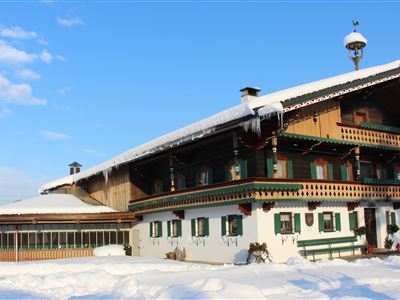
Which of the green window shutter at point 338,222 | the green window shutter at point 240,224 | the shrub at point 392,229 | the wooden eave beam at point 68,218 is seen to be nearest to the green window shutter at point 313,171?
the green window shutter at point 338,222

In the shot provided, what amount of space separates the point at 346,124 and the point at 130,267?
41.6 feet

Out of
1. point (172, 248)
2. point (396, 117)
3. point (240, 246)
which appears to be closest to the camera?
point (240, 246)

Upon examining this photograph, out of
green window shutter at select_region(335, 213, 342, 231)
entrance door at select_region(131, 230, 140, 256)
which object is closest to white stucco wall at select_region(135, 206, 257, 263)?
entrance door at select_region(131, 230, 140, 256)

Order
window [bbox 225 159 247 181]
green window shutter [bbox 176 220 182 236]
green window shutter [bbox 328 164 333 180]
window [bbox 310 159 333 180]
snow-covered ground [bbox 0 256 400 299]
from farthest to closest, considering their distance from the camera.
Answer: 1. green window shutter [bbox 176 220 182 236]
2. green window shutter [bbox 328 164 333 180]
3. window [bbox 310 159 333 180]
4. window [bbox 225 159 247 181]
5. snow-covered ground [bbox 0 256 400 299]

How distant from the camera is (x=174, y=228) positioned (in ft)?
88.4

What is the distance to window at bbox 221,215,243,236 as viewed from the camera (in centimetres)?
2157

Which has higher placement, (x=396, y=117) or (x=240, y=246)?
(x=396, y=117)

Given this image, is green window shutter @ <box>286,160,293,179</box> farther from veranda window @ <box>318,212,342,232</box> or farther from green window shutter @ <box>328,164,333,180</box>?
green window shutter @ <box>328,164,333,180</box>

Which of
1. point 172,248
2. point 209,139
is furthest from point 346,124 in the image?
point 172,248

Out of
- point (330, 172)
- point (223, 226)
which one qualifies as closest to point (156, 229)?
point (223, 226)

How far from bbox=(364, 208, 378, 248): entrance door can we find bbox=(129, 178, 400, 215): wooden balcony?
1.02 meters

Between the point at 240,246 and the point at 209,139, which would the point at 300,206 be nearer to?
the point at 240,246

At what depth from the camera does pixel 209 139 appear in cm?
2366

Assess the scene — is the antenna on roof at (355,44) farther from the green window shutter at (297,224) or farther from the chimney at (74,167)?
the chimney at (74,167)
